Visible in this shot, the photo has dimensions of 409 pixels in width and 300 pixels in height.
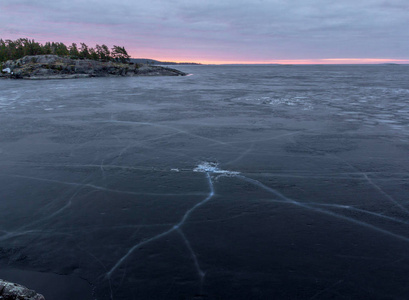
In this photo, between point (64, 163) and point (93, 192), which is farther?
point (64, 163)

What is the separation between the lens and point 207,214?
353 inches

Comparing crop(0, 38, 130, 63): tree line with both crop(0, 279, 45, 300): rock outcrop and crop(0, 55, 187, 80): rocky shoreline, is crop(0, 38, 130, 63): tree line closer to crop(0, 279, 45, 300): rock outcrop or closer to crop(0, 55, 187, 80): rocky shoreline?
crop(0, 55, 187, 80): rocky shoreline

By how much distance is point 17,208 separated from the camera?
9273mm

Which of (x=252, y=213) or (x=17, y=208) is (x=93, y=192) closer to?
(x=17, y=208)

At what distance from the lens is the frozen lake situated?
A: 631 cm

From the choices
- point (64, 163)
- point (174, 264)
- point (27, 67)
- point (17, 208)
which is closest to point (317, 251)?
point (174, 264)

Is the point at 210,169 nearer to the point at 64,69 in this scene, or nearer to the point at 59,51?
the point at 64,69

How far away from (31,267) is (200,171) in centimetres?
655

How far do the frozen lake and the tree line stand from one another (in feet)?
379

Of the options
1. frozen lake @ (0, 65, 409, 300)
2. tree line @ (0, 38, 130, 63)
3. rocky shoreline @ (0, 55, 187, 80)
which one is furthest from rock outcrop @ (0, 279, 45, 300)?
tree line @ (0, 38, 130, 63)

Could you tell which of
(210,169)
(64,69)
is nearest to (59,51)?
(64,69)

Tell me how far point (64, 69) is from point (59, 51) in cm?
3104

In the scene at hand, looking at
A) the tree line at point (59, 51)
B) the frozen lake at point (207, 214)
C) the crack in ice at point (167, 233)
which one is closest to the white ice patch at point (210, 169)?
the frozen lake at point (207, 214)

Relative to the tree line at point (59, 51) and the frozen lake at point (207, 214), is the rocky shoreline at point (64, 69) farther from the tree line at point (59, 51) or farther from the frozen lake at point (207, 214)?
the frozen lake at point (207, 214)
